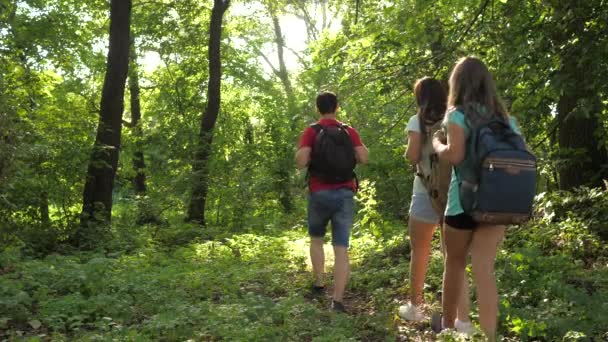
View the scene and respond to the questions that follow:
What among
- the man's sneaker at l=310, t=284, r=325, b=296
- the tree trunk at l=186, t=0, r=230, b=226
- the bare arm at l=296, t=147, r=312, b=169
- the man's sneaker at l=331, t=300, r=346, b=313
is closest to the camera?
the man's sneaker at l=331, t=300, r=346, b=313

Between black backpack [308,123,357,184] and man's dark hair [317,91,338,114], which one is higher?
man's dark hair [317,91,338,114]

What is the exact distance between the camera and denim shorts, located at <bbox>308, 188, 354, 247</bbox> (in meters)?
6.08

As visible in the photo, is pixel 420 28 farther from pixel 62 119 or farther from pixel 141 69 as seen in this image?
pixel 141 69

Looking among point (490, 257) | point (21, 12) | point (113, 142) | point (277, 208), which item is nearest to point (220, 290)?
point (490, 257)

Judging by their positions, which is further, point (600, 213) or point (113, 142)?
point (113, 142)

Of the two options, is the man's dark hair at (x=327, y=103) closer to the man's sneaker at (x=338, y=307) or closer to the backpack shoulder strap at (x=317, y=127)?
the backpack shoulder strap at (x=317, y=127)

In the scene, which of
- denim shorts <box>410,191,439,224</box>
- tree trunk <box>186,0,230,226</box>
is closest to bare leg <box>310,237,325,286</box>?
denim shorts <box>410,191,439,224</box>

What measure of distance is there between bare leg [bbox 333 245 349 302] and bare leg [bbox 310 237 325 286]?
0.39 metres

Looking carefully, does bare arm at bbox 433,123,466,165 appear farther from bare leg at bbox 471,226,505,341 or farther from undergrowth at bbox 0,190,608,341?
undergrowth at bbox 0,190,608,341

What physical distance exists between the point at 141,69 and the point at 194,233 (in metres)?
12.7

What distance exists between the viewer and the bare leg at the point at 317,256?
6504mm

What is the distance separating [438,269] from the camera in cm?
690

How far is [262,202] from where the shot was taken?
18.0m

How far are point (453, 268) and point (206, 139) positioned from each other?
12435mm
